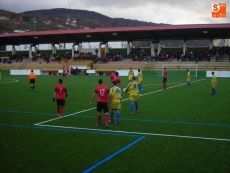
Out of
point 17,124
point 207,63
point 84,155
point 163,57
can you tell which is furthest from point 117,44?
point 84,155

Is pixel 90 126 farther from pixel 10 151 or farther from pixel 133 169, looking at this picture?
pixel 133 169

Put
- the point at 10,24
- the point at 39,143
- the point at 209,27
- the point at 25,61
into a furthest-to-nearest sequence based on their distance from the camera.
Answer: the point at 10,24 < the point at 25,61 < the point at 209,27 < the point at 39,143

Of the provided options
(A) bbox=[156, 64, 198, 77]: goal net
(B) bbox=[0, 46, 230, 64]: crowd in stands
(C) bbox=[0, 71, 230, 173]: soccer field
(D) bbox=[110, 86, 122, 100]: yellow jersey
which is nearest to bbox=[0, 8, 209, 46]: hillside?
(B) bbox=[0, 46, 230, 64]: crowd in stands

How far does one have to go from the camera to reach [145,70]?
49188 mm

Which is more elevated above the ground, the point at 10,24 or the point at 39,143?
the point at 10,24

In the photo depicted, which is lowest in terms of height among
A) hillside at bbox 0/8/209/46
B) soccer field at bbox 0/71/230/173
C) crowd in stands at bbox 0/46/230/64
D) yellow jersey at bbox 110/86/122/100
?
soccer field at bbox 0/71/230/173

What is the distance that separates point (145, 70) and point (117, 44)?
2058 cm

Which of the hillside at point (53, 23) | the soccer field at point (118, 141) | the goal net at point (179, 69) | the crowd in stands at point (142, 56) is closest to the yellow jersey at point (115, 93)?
the soccer field at point (118, 141)

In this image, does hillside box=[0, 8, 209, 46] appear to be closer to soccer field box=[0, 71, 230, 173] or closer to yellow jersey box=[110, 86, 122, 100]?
soccer field box=[0, 71, 230, 173]

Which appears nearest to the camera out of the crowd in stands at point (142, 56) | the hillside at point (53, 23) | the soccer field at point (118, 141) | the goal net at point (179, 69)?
the soccer field at point (118, 141)

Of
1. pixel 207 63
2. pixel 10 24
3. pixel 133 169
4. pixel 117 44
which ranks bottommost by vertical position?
pixel 133 169

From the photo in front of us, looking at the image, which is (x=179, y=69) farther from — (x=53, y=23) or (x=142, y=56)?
(x=53, y=23)

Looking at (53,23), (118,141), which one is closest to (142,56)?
(118,141)

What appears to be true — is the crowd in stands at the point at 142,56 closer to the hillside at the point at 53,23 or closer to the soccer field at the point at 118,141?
the soccer field at the point at 118,141
